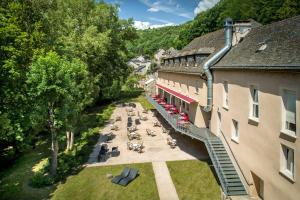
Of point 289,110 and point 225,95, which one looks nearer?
point 289,110

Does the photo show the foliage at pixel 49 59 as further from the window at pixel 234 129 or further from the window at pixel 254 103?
the window at pixel 254 103

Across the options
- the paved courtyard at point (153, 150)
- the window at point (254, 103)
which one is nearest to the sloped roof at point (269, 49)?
the window at point (254, 103)

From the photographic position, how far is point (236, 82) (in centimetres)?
1797

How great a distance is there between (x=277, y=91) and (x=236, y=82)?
15.6ft

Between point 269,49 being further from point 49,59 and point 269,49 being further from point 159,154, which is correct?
point 49,59

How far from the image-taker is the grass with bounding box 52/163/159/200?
57.7ft

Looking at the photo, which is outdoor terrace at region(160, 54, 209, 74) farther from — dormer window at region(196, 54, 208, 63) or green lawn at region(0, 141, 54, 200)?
green lawn at region(0, 141, 54, 200)

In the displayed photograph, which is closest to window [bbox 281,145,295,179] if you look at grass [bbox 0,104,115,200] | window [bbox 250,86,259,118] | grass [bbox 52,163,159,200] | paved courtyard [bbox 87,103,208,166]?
window [bbox 250,86,259,118]

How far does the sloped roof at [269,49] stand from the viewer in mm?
12955

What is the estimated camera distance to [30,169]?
23.0 metres

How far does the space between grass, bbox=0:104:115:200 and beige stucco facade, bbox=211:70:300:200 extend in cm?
1324

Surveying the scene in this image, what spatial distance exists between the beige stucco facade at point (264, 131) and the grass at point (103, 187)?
631cm

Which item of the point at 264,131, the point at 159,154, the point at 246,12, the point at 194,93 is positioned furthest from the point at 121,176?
the point at 246,12

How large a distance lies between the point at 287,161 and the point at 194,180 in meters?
7.60
